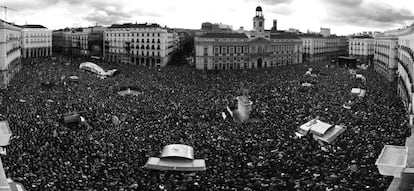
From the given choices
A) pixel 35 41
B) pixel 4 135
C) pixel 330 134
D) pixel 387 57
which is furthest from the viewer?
pixel 35 41

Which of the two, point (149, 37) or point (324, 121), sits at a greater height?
point (149, 37)

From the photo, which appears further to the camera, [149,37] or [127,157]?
[149,37]

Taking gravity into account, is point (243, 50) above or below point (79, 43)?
below

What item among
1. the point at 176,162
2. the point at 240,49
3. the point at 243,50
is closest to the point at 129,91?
the point at 176,162

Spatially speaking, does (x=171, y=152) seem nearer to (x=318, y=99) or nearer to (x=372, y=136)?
(x=372, y=136)

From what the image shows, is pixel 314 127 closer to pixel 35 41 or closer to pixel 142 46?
pixel 142 46

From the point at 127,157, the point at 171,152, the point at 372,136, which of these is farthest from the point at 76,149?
the point at 372,136

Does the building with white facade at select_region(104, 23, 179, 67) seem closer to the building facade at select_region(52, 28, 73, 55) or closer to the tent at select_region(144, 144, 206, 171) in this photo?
the building facade at select_region(52, 28, 73, 55)
